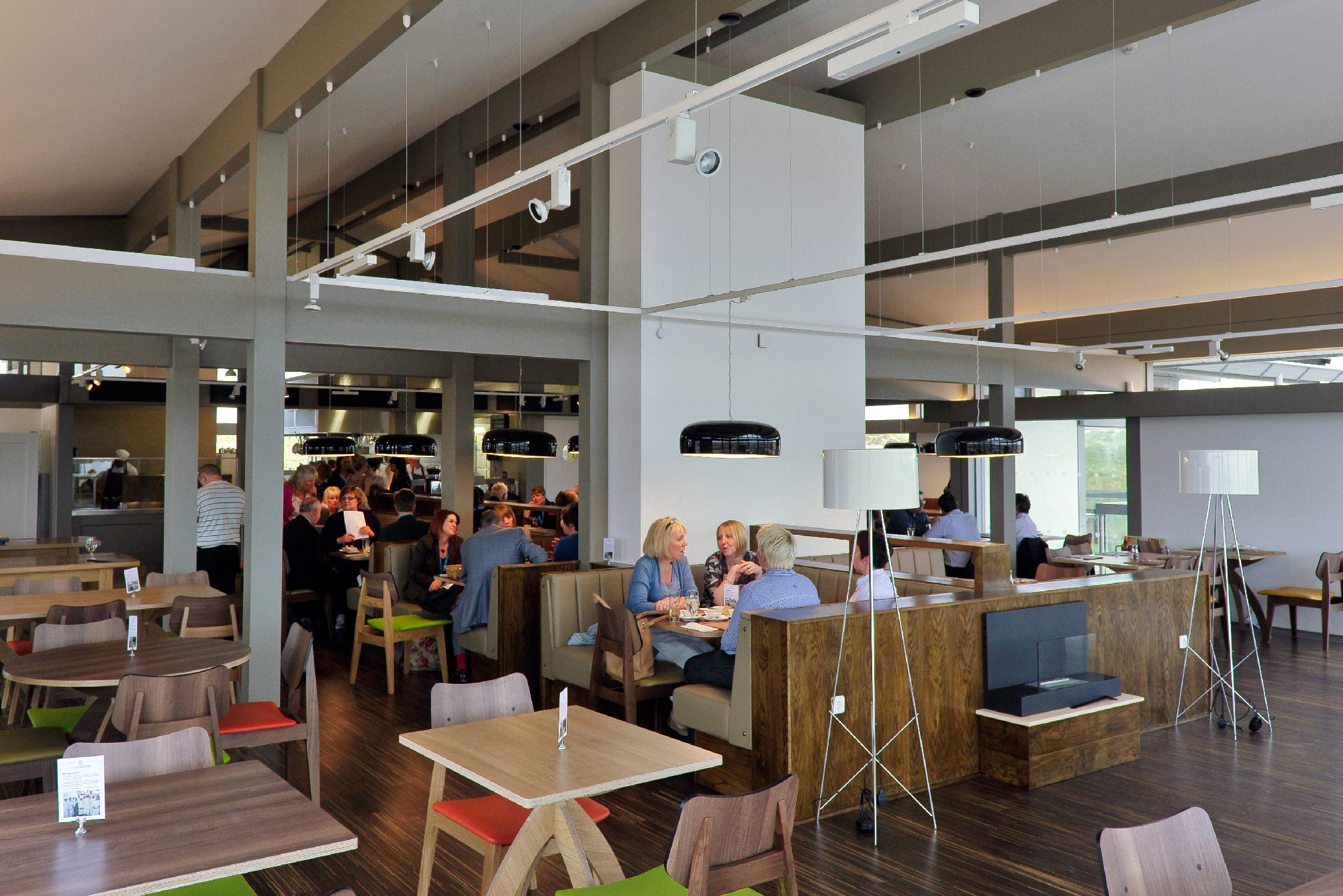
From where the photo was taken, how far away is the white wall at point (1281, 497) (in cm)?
899

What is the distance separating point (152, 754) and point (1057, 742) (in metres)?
3.76

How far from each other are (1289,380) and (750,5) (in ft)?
25.5

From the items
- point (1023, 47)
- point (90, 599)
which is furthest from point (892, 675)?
point (90, 599)

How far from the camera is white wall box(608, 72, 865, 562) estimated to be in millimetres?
6551

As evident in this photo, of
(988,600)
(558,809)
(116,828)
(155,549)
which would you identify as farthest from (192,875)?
(155,549)

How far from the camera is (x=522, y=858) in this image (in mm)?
2676

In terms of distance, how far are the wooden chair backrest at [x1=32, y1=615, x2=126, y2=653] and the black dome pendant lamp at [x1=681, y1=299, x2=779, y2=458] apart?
2.90m

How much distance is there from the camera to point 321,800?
13.5ft

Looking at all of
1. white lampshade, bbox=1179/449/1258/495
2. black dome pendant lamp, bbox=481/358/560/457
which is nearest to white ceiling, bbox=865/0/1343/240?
white lampshade, bbox=1179/449/1258/495

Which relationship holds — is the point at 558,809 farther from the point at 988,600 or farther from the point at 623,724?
the point at 988,600

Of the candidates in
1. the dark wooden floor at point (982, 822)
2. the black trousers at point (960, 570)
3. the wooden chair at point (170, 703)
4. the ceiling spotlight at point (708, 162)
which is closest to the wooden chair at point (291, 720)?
the wooden chair at point (170, 703)

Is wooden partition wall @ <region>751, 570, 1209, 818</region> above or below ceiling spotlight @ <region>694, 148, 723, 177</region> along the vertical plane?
below

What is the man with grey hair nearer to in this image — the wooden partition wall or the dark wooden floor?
the wooden partition wall

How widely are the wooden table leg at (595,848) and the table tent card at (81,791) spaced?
1.22 meters
